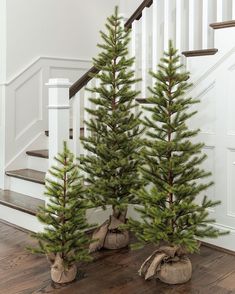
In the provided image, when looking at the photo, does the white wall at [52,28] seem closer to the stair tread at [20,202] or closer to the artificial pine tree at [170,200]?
the stair tread at [20,202]

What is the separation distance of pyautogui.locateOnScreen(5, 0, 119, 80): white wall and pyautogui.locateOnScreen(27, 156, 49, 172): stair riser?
0.89m

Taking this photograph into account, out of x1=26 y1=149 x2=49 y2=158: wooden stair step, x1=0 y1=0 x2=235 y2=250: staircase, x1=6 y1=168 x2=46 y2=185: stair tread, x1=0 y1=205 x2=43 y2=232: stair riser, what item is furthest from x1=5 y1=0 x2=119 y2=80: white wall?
x1=0 y1=205 x2=43 y2=232: stair riser

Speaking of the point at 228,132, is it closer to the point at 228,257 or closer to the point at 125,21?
the point at 228,257

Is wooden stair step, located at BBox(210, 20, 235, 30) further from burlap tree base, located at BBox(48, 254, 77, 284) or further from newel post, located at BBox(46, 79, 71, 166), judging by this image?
burlap tree base, located at BBox(48, 254, 77, 284)

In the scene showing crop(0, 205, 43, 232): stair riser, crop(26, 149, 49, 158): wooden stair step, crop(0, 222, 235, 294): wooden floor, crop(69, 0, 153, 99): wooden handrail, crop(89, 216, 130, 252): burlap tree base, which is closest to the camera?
crop(0, 222, 235, 294): wooden floor

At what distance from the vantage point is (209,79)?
3061 millimetres

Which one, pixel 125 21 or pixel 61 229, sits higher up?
pixel 125 21

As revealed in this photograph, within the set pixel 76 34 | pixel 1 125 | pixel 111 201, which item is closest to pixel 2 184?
pixel 1 125

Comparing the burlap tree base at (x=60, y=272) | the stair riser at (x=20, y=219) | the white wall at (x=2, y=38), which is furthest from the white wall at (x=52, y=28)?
the burlap tree base at (x=60, y=272)

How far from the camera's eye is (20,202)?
12.1 feet

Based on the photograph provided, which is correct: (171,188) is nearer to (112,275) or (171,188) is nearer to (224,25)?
(112,275)

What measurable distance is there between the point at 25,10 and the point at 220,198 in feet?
9.13

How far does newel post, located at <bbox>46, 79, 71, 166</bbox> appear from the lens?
312 centimetres

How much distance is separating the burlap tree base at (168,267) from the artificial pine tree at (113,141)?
0.54 meters
